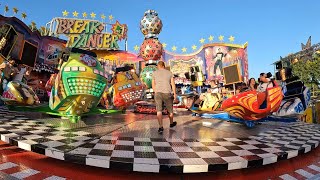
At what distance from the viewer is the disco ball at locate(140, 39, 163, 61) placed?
947 cm

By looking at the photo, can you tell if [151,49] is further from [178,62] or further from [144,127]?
[178,62]

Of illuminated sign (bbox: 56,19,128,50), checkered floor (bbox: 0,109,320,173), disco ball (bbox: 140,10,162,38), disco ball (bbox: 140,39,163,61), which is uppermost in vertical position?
illuminated sign (bbox: 56,19,128,50)

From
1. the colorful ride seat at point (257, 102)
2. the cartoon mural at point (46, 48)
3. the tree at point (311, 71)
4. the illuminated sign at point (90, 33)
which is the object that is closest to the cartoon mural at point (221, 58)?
the tree at point (311, 71)

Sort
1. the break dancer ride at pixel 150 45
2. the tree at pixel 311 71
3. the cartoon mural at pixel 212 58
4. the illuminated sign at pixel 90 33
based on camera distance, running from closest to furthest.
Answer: the break dancer ride at pixel 150 45 < the illuminated sign at pixel 90 33 < the tree at pixel 311 71 < the cartoon mural at pixel 212 58

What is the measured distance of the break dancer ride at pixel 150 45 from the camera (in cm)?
923

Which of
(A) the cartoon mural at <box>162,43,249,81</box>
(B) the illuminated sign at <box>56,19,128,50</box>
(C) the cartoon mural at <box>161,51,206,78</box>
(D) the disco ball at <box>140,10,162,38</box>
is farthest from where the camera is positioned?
(A) the cartoon mural at <box>162,43,249,81</box>

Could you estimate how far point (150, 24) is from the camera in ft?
31.4

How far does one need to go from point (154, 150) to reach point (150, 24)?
7369 mm

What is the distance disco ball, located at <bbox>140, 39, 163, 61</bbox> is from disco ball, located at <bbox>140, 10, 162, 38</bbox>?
0.32 metres

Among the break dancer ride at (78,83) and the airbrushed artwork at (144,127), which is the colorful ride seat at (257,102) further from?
the break dancer ride at (78,83)

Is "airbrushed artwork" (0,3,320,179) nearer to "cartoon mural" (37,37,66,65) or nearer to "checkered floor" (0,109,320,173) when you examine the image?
"checkered floor" (0,109,320,173)

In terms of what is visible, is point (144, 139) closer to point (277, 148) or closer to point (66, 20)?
point (277, 148)

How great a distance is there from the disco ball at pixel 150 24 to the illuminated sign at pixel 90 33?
50.4 ft

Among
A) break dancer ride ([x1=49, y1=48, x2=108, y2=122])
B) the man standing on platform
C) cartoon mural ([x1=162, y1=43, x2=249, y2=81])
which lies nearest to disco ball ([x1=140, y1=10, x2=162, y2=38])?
break dancer ride ([x1=49, y1=48, x2=108, y2=122])
